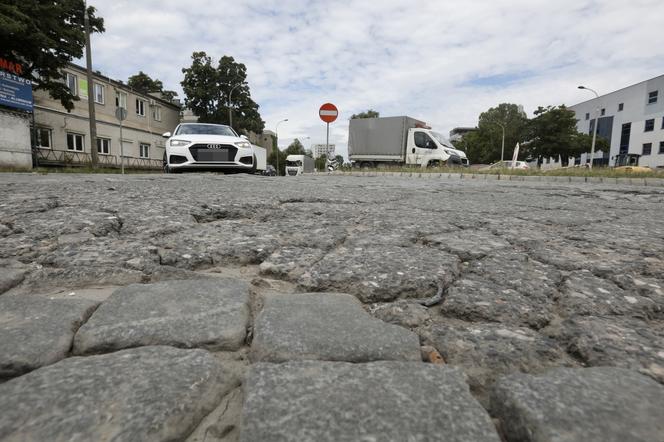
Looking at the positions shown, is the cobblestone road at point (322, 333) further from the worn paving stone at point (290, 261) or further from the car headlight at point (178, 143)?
the car headlight at point (178, 143)

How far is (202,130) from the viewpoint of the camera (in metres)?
8.12

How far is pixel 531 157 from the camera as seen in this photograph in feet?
138

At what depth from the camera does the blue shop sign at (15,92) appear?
44.1 feet


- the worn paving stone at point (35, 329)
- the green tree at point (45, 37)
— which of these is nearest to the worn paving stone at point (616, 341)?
the worn paving stone at point (35, 329)

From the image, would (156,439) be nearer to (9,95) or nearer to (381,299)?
(381,299)

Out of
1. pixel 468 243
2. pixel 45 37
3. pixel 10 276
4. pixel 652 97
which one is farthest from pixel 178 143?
pixel 652 97

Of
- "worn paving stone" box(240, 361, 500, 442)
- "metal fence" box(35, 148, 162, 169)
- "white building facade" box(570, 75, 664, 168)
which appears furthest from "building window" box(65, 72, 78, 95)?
"white building facade" box(570, 75, 664, 168)

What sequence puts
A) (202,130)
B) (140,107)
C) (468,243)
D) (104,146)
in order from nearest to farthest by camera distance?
(468,243)
(202,130)
(104,146)
(140,107)

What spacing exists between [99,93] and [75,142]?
3.67m

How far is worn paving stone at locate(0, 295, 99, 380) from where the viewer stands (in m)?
0.82

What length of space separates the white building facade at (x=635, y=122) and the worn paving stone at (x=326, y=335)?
43425 mm

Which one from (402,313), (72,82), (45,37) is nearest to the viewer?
(402,313)

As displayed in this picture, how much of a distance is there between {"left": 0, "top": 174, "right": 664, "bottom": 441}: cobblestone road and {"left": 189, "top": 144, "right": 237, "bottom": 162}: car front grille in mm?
5586

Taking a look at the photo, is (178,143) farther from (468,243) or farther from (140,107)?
(140,107)
